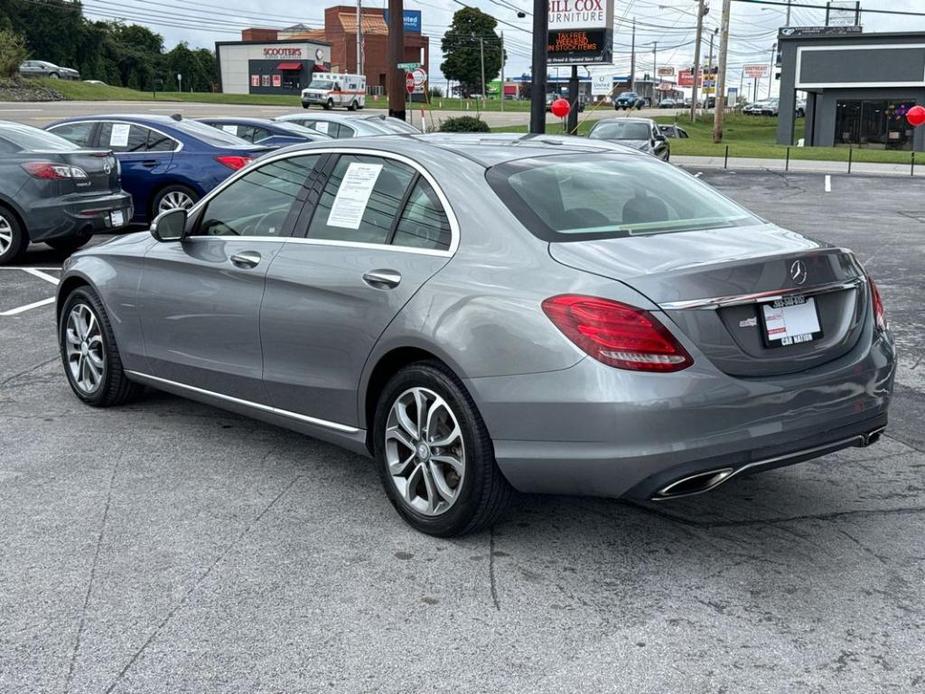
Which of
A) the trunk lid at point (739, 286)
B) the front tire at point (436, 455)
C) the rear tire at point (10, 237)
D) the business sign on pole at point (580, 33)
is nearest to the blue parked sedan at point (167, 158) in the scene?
the rear tire at point (10, 237)

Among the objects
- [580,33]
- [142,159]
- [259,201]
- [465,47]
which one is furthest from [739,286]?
[465,47]

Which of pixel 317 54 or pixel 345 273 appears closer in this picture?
pixel 345 273

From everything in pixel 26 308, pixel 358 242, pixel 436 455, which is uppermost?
pixel 358 242

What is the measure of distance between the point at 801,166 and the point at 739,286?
3261 cm

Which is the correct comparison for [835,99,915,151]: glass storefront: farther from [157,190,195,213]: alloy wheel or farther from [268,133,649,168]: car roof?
[268,133,649,168]: car roof

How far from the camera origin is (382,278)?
4633 mm

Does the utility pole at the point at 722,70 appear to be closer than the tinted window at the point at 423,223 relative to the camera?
No

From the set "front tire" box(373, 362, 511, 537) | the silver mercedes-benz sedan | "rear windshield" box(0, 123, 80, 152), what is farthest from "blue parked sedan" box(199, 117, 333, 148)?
"front tire" box(373, 362, 511, 537)

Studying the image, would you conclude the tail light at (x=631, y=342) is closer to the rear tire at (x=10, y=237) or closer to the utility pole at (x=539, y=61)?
the rear tire at (x=10, y=237)

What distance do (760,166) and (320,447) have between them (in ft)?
101

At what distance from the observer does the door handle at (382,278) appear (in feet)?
15.0

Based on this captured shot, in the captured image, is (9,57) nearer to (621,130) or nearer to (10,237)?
(621,130)

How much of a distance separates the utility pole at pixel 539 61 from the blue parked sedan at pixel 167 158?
496 centimetres

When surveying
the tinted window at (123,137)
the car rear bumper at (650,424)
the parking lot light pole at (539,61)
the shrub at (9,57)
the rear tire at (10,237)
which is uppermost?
the shrub at (9,57)
